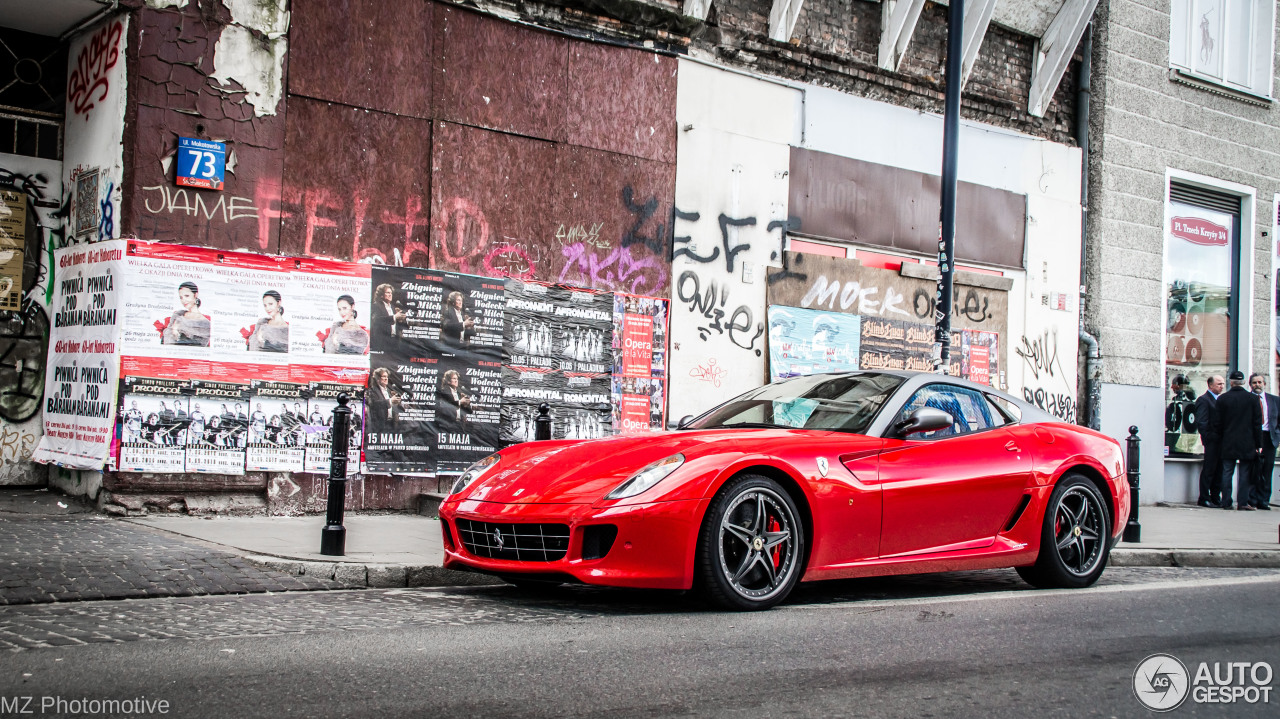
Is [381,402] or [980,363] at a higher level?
[980,363]

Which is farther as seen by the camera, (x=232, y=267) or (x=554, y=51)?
(x=554, y=51)

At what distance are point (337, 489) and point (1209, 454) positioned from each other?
14.1 m

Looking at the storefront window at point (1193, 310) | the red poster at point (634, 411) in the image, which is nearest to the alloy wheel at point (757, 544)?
the red poster at point (634, 411)

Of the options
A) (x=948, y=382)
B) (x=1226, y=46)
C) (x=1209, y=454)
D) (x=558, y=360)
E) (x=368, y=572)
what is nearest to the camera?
(x=368, y=572)

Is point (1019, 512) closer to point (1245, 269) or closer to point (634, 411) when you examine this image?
point (634, 411)

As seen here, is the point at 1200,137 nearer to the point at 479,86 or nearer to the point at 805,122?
the point at 805,122

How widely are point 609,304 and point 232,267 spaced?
4.07 meters

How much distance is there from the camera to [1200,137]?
18.0 meters

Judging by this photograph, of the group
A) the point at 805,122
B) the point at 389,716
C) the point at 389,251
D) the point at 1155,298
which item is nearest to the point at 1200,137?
the point at 1155,298

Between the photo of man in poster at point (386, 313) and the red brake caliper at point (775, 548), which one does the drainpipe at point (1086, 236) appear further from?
the red brake caliper at point (775, 548)

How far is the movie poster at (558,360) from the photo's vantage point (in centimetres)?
1162

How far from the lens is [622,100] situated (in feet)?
40.7

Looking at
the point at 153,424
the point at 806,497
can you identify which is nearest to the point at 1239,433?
the point at 806,497

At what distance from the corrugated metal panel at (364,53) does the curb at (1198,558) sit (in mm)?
7774
